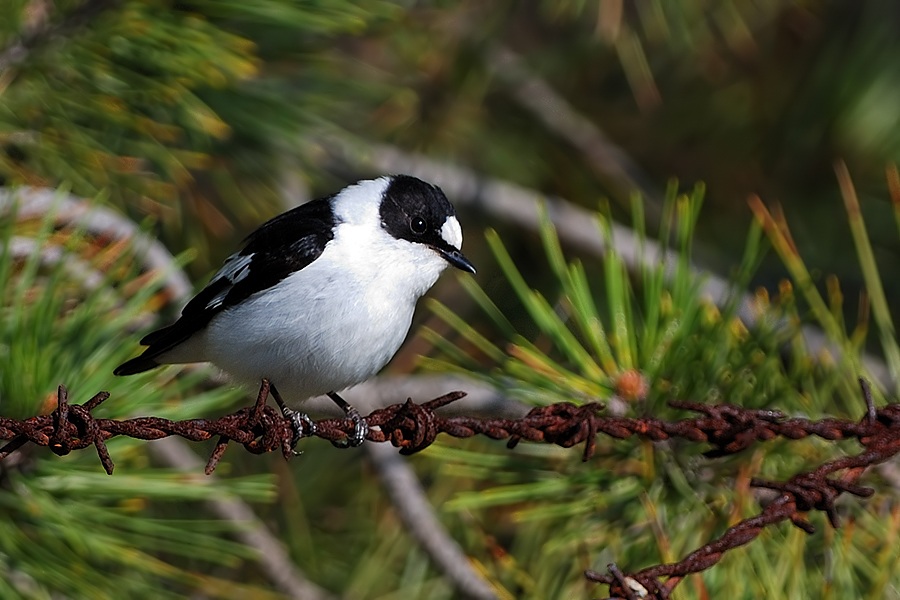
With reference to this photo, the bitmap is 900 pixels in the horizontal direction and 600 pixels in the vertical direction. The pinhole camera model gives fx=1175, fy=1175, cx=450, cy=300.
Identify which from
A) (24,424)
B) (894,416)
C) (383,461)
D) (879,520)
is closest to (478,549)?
(383,461)

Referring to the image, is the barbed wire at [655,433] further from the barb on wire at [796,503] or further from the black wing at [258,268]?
the black wing at [258,268]

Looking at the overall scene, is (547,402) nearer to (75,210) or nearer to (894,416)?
(894,416)

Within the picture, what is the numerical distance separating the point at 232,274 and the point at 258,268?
5.7 inches

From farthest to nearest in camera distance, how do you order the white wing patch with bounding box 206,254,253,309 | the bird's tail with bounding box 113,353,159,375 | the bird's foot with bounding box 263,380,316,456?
the white wing patch with bounding box 206,254,253,309 < the bird's foot with bounding box 263,380,316,456 < the bird's tail with bounding box 113,353,159,375

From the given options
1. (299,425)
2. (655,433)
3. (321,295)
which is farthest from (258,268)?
(655,433)

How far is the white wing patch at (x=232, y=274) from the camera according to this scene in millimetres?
2703

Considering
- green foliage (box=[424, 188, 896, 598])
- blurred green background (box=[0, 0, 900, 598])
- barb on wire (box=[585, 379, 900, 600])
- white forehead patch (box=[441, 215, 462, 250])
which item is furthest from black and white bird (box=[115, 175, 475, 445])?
barb on wire (box=[585, 379, 900, 600])

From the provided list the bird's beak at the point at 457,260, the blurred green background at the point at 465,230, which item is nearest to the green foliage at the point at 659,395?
the blurred green background at the point at 465,230

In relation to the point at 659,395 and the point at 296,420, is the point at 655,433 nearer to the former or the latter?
the point at 659,395

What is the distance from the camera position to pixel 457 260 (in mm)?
2678

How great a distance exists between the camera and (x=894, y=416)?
1945mm

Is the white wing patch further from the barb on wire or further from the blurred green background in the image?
the barb on wire

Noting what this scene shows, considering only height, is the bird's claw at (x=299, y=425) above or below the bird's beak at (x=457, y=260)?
below

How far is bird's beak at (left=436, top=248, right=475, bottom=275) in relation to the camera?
104 inches
